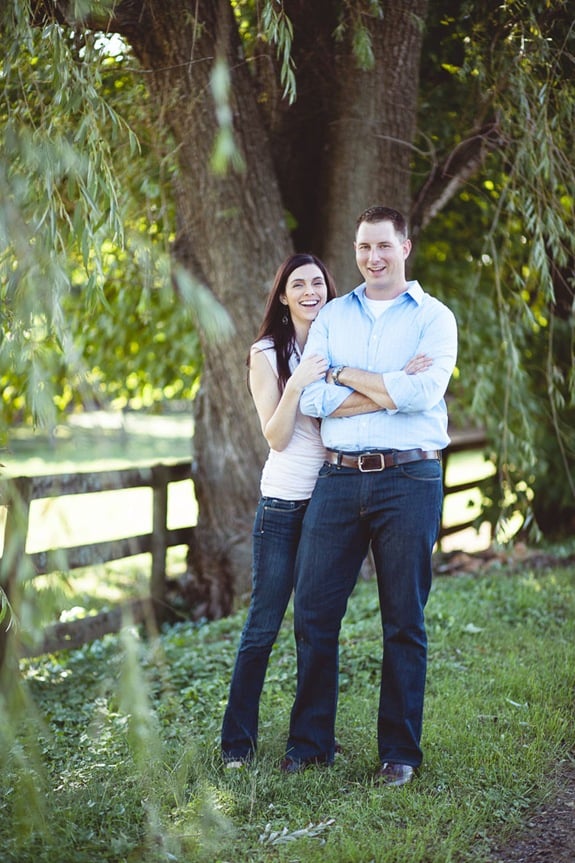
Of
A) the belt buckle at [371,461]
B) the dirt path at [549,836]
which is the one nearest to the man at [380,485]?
the belt buckle at [371,461]

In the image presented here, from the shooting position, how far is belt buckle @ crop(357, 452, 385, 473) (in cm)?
313

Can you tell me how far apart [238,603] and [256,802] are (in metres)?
2.80

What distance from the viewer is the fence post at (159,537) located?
6.06m

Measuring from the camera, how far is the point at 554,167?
198 inches

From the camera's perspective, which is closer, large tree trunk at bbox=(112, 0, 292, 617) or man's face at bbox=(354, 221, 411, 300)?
man's face at bbox=(354, 221, 411, 300)

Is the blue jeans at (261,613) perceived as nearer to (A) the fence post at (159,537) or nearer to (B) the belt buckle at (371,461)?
(B) the belt buckle at (371,461)

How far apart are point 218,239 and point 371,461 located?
99.3 inches

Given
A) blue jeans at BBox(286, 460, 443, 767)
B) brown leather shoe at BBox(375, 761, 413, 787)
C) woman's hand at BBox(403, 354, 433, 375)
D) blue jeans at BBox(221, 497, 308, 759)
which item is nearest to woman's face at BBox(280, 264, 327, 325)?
woman's hand at BBox(403, 354, 433, 375)

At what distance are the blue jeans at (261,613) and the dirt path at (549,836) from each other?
3.45ft

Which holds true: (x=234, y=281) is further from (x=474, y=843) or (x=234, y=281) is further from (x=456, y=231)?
(x=474, y=843)

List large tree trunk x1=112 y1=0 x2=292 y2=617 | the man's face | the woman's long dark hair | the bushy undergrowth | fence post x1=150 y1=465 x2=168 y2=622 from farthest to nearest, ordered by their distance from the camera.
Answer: fence post x1=150 y1=465 x2=168 y2=622, large tree trunk x1=112 y1=0 x2=292 y2=617, the woman's long dark hair, the man's face, the bushy undergrowth

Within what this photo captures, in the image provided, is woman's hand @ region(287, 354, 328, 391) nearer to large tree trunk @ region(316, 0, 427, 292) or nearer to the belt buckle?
the belt buckle

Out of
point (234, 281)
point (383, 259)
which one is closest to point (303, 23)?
point (234, 281)

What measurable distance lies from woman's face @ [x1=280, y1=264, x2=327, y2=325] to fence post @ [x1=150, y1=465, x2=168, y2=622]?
9.19ft
